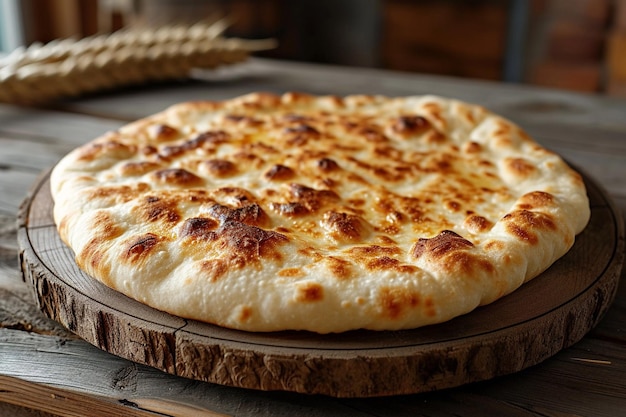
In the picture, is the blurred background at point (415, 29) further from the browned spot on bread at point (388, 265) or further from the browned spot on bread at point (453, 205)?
the browned spot on bread at point (388, 265)

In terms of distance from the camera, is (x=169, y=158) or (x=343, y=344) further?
(x=169, y=158)

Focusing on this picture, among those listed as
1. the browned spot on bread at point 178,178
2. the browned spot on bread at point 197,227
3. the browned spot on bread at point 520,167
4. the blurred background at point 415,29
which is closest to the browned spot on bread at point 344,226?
the browned spot on bread at point 197,227

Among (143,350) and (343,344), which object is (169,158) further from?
(343,344)

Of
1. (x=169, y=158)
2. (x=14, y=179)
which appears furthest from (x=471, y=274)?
(x=14, y=179)

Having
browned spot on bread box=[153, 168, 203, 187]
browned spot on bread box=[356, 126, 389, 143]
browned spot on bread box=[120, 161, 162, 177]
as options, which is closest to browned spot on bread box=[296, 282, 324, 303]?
browned spot on bread box=[153, 168, 203, 187]

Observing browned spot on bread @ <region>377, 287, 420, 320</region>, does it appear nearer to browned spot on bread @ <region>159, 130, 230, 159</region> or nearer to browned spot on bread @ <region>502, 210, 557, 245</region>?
browned spot on bread @ <region>502, 210, 557, 245</region>

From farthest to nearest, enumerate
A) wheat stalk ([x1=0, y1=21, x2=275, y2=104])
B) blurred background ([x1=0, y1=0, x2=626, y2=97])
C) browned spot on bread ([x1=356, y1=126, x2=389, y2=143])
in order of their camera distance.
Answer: blurred background ([x1=0, y1=0, x2=626, y2=97]) → wheat stalk ([x1=0, y1=21, x2=275, y2=104]) → browned spot on bread ([x1=356, y1=126, x2=389, y2=143])

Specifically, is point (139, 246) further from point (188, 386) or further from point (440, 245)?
point (440, 245)
